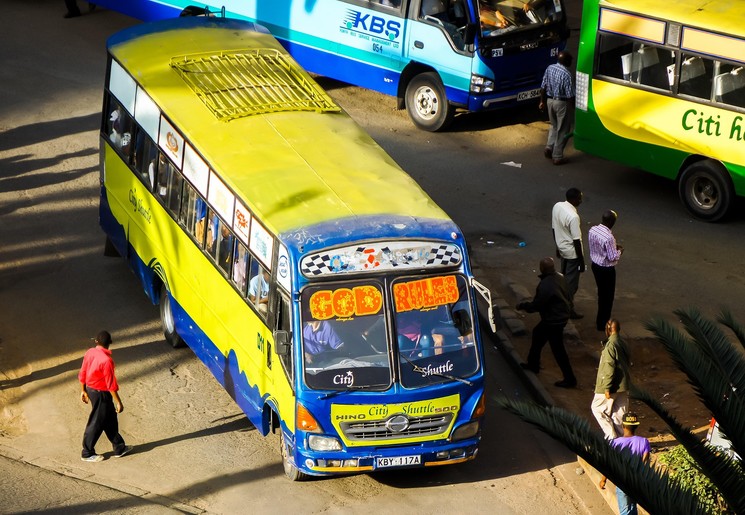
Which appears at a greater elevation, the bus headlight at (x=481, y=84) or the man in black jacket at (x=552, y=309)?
the bus headlight at (x=481, y=84)

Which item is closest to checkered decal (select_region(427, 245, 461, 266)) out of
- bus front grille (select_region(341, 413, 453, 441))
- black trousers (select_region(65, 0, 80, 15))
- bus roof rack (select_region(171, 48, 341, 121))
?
bus front grille (select_region(341, 413, 453, 441))

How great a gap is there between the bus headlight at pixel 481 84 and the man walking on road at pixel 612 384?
8549 millimetres

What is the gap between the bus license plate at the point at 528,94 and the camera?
67.4 feet

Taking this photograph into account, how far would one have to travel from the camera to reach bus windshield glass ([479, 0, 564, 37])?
65.1ft

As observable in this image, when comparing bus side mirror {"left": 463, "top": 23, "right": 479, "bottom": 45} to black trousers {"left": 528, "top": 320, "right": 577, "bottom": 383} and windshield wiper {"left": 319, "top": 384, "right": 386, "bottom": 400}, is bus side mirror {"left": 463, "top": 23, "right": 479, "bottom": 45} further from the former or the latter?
windshield wiper {"left": 319, "top": 384, "right": 386, "bottom": 400}

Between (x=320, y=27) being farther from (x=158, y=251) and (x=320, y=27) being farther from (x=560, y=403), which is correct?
(x=560, y=403)

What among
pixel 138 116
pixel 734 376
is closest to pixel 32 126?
pixel 138 116

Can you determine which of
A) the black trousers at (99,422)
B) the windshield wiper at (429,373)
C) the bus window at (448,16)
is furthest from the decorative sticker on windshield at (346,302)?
the bus window at (448,16)

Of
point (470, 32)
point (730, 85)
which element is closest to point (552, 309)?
point (730, 85)

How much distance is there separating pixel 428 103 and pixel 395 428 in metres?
10.5

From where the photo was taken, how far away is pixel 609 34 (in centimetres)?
1808

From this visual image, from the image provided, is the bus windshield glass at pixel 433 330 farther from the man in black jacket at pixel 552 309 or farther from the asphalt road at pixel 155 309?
the man in black jacket at pixel 552 309

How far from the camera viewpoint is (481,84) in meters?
20.0

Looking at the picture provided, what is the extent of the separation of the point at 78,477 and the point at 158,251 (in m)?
3.19
